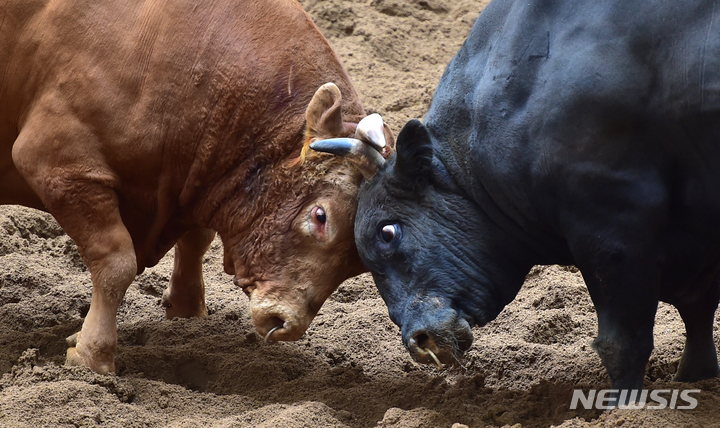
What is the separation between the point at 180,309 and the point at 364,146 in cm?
183

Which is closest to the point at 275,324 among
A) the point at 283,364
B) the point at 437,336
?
the point at 283,364

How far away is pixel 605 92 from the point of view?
312 centimetres

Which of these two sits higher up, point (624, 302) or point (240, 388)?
point (624, 302)

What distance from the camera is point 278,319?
409 cm

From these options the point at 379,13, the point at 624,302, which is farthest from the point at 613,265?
the point at 379,13

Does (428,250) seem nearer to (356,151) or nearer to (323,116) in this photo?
(356,151)

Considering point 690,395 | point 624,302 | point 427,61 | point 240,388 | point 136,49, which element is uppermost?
point 427,61

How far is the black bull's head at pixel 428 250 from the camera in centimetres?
366

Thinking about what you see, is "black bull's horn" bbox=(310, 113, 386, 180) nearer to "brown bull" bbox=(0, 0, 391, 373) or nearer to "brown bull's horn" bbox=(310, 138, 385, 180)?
"brown bull's horn" bbox=(310, 138, 385, 180)

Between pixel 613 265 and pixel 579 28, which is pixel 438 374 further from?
pixel 579 28

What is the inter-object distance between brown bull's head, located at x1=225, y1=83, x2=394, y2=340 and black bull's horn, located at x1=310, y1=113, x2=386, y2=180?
0.13 metres

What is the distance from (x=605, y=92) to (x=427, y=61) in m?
4.67

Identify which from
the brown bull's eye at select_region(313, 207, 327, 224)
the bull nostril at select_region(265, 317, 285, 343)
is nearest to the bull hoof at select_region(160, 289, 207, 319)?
the bull nostril at select_region(265, 317, 285, 343)

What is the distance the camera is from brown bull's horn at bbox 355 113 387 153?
3.79 m
